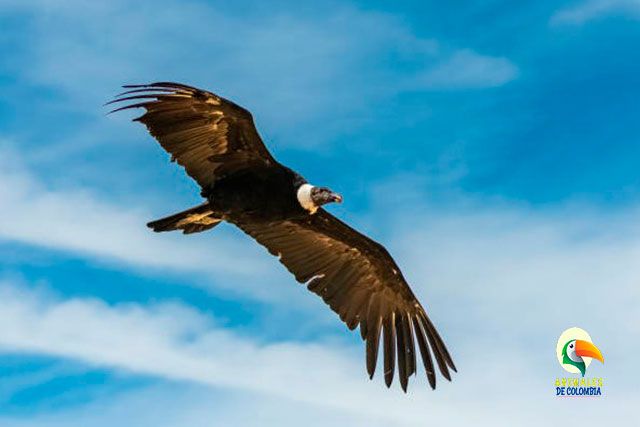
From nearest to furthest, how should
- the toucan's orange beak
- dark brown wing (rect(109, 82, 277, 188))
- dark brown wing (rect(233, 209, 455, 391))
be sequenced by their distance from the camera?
1. dark brown wing (rect(109, 82, 277, 188))
2. dark brown wing (rect(233, 209, 455, 391))
3. the toucan's orange beak

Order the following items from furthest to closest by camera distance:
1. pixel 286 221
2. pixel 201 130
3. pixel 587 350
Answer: pixel 587 350 → pixel 286 221 → pixel 201 130

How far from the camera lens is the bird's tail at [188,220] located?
60.7 ft

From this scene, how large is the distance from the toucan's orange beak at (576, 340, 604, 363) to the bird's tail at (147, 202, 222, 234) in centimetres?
952

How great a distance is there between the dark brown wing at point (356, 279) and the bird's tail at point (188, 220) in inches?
57.0

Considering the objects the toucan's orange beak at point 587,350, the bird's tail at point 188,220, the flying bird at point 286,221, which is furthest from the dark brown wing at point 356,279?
the toucan's orange beak at point 587,350

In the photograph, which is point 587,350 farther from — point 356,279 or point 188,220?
point 188,220

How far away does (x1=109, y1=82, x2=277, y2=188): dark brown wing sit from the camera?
17172mm

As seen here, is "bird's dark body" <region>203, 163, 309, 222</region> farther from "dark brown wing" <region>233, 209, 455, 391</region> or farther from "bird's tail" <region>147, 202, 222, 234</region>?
"dark brown wing" <region>233, 209, 455, 391</region>

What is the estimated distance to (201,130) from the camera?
17.8 m

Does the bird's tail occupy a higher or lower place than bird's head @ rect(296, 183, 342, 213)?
lower

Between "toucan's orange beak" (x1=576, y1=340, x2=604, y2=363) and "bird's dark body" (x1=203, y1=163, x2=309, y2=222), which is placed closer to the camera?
"bird's dark body" (x1=203, y1=163, x2=309, y2=222)

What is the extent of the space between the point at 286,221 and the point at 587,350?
797 centimetres

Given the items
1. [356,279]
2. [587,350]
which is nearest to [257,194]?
[356,279]

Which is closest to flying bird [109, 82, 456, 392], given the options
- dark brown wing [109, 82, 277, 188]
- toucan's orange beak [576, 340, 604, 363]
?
dark brown wing [109, 82, 277, 188]
